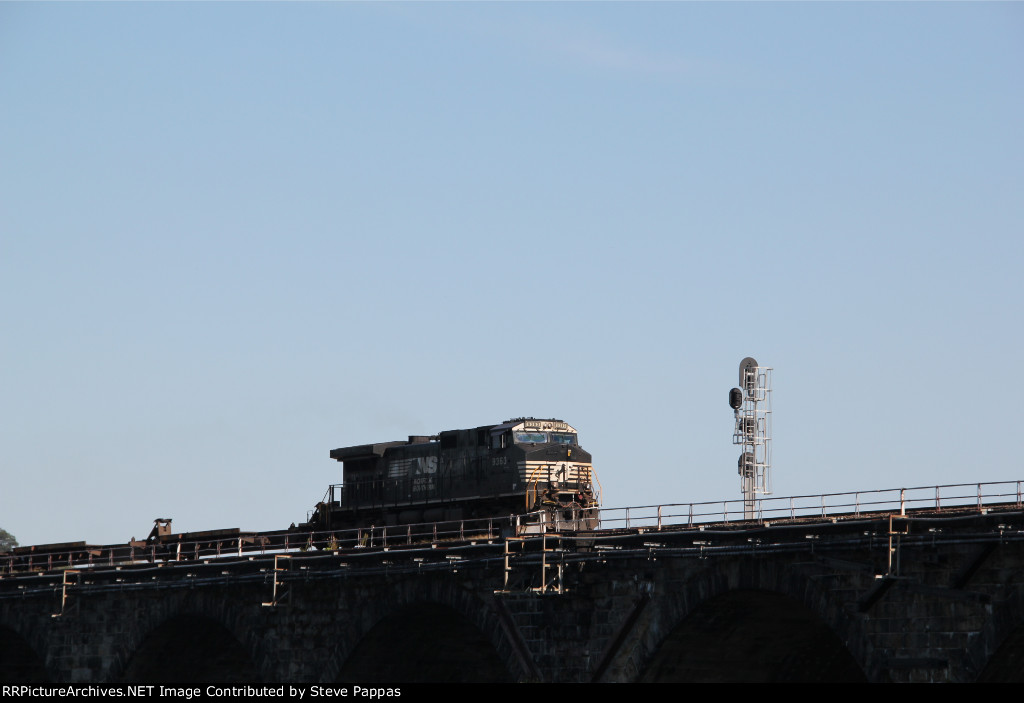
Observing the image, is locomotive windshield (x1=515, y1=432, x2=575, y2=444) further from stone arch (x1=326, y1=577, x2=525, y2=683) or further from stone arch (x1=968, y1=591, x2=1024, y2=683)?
stone arch (x1=968, y1=591, x2=1024, y2=683)

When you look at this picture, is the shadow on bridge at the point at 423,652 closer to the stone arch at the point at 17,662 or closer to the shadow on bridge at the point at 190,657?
the shadow on bridge at the point at 190,657

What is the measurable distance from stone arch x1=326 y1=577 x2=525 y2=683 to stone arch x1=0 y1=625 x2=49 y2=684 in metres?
20.9

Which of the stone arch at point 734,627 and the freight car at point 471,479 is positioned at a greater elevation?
the freight car at point 471,479

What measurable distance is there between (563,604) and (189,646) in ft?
68.6

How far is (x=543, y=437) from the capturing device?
5906cm

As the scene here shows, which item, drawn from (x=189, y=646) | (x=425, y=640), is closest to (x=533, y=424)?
(x=425, y=640)

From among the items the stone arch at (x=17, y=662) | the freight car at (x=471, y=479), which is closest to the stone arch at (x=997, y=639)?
the freight car at (x=471, y=479)

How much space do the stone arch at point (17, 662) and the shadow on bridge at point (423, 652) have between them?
822 inches

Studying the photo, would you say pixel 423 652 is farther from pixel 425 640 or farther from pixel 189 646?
pixel 189 646

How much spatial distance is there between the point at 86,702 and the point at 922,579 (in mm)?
29636

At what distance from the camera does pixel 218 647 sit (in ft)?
200

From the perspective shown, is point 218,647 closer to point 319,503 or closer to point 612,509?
point 319,503

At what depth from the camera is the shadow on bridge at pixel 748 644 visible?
4481 cm

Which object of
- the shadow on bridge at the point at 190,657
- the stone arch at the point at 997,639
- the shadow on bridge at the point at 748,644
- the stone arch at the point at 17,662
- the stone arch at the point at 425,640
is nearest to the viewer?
the stone arch at the point at 997,639
